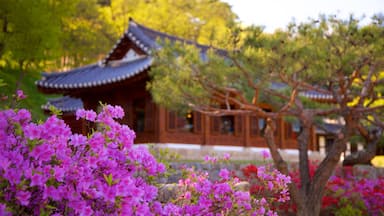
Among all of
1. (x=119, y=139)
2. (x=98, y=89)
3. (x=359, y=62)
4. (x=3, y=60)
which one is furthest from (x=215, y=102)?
(x=119, y=139)

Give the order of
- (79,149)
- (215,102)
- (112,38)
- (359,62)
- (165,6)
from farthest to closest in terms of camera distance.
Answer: (165,6)
(112,38)
(215,102)
(359,62)
(79,149)

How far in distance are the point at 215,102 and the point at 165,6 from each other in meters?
16.1

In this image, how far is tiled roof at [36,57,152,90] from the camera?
49.1 ft

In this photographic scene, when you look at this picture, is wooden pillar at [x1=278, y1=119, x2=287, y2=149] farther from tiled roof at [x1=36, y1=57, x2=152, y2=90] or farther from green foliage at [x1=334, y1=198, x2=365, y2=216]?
green foliage at [x1=334, y1=198, x2=365, y2=216]

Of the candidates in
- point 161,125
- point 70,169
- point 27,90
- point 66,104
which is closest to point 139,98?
point 161,125

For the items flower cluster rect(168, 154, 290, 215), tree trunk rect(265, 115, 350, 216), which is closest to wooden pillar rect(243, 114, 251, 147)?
tree trunk rect(265, 115, 350, 216)

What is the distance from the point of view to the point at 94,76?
16.8 m

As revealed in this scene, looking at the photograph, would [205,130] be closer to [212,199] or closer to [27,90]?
[27,90]

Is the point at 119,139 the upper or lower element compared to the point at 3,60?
lower

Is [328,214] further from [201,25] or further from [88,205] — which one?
[201,25]

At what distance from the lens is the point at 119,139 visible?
2.79m

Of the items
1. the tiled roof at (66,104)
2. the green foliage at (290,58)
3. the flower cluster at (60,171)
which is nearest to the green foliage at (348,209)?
the green foliage at (290,58)

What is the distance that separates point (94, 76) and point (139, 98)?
1928 millimetres

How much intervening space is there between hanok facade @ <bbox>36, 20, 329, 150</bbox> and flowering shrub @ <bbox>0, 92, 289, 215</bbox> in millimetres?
11019
